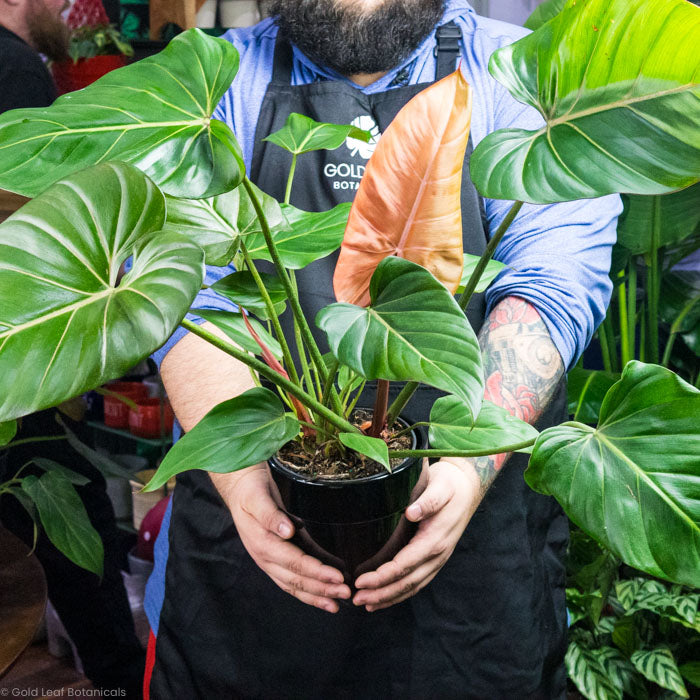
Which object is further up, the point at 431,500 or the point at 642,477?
the point at 642,477

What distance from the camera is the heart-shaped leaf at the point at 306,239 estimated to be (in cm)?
58

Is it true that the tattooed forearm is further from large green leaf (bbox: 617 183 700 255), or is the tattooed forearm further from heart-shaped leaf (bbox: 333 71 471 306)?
large green leaf (bbox: 617 183 700 255)

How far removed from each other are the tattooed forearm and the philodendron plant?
0.29m

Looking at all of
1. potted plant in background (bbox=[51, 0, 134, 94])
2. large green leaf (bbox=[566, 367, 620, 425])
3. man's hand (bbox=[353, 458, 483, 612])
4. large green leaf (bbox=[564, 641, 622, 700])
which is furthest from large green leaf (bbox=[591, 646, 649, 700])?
potted plant in background (bbox=[51, 0, 134, 94])

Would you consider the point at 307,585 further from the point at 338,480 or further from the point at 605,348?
the point at 605,348

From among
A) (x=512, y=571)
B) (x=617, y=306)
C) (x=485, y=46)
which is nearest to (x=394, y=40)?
(x=485, y=46)

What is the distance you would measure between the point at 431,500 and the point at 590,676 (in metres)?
1.13

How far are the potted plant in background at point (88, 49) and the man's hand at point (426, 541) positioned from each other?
1781 millimetres

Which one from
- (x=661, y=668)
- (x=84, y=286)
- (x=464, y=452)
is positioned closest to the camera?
(x=84, y=286)

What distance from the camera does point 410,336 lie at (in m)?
0.42

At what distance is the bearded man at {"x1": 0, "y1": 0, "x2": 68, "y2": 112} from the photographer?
Answer: 56.5 inches

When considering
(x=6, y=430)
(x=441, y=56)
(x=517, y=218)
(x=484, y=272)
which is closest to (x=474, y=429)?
(x=484, y=272)

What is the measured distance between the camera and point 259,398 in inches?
20.7

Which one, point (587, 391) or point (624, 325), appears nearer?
point (587, 391)
